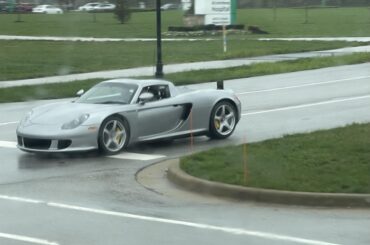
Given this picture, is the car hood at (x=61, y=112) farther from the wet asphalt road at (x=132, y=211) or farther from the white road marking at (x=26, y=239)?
the white road marking at (x=26, y=239)

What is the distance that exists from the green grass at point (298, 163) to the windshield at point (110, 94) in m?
2.10

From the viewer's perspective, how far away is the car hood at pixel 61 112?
1348 cm

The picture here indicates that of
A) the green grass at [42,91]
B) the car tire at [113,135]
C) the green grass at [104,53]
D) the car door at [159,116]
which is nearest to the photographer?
the car tire at [113,135]

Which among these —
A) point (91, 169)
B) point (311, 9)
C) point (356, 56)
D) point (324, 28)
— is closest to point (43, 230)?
point (91, 169)

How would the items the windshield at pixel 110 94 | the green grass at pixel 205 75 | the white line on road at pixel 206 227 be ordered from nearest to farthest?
the white line on road at pixel 206 227, the windshield at pixel 110 94, the green grass at pixel 205 75

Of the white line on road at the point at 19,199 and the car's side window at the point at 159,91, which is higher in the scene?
the car's side window at the point at 159,91

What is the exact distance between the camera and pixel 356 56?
35.8 metres

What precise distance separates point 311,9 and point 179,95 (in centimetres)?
9091

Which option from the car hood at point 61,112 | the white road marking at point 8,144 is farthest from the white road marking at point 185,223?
the white road marking at point 8,144

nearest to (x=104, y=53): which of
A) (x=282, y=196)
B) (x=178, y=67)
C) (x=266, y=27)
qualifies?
(x=178, y=67)

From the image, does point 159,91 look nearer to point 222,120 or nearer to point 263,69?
point 222,120

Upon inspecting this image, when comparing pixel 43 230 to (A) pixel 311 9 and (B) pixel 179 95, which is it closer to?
(B) pixel 179 95

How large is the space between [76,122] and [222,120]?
3.16 m

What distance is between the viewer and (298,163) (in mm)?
11398
